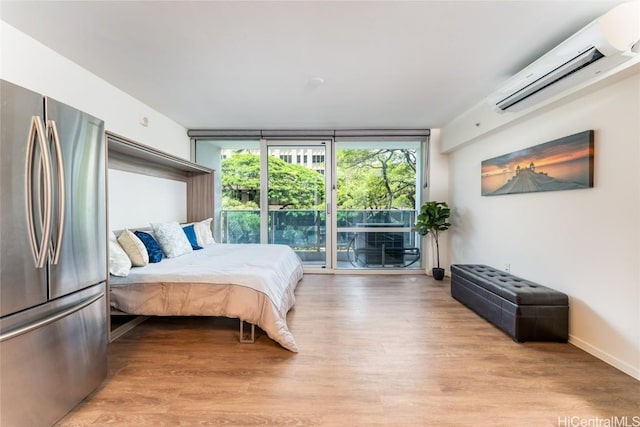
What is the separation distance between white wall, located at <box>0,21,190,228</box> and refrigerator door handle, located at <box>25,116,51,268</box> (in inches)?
46.7

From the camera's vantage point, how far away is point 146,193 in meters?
3.40

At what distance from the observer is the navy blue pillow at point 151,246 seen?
109 inches

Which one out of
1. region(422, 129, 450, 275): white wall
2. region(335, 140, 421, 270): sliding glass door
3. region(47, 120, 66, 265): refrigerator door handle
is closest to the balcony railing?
region(335, 140, 421, 270): sliding glass door

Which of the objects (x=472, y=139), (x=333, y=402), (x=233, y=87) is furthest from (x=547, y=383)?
(x=233, y=87)

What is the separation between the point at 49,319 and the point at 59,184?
0.68 meters

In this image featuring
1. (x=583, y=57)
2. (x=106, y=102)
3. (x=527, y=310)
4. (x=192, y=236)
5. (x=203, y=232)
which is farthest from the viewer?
(x=203, y=232)

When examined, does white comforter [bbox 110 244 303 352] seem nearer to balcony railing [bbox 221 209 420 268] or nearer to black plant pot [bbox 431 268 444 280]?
balcony railing [bbox 221 209 420 268]

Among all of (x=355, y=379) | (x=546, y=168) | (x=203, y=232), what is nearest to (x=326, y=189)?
(x=203, y=232)

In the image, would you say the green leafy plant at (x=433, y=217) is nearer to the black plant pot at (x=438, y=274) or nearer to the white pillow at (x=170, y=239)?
the black plant pot at (x=438, y=274)

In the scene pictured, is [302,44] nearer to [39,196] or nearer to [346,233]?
[39,196]

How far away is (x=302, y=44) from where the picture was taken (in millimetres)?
2061

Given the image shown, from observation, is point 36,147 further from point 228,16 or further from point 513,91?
point 513,91

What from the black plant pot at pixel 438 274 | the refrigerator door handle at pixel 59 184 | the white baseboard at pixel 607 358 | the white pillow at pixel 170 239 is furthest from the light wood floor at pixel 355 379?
the black plant pot at pixel 438 274

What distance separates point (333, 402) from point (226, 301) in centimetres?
118
